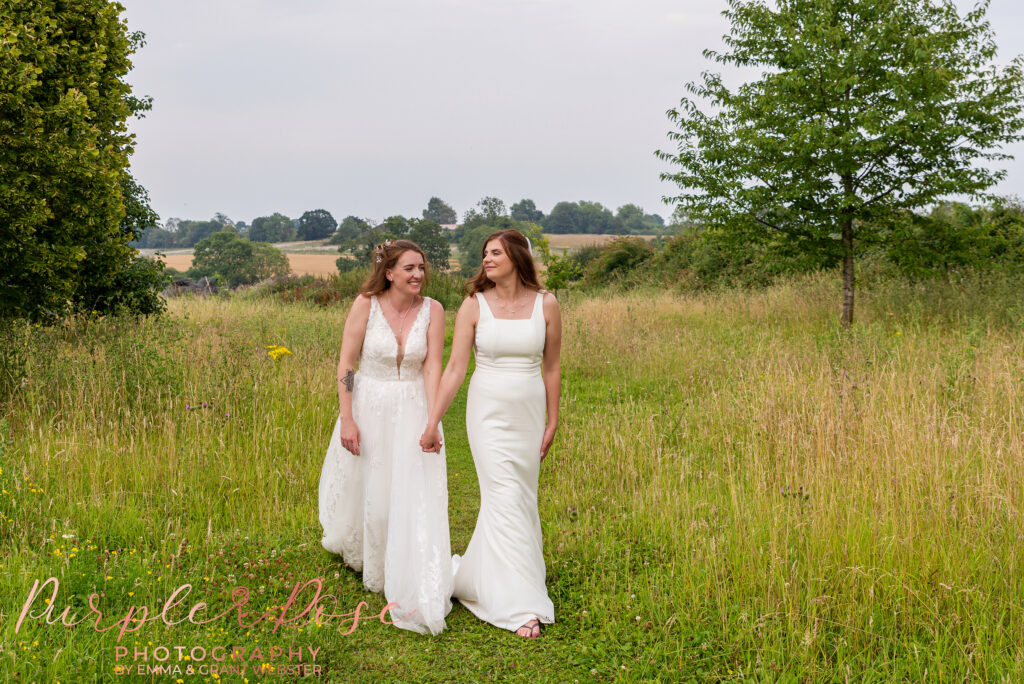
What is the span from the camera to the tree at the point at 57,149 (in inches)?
310

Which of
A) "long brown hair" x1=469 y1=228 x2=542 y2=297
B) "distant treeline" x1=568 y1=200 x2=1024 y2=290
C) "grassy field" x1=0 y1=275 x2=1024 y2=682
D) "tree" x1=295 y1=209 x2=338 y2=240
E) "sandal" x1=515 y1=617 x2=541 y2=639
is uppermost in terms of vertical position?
"tree" x1=295 y1=209 x2=338 y2=240

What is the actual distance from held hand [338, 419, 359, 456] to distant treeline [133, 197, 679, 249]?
6330cm

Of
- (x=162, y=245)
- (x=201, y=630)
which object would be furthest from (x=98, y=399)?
(x=162, y=245)

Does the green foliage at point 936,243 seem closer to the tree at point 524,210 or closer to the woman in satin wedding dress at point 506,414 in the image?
the woman in satin wedding dress at point 506,414

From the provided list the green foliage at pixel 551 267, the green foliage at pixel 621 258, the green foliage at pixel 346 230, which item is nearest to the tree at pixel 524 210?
the green foliage at pixel 346 230

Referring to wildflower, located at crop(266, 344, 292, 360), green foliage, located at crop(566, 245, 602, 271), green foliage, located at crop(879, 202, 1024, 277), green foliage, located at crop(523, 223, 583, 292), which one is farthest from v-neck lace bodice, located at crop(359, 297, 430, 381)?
green foliage, located at crop(566, 245, 602, 271)

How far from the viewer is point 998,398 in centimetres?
649

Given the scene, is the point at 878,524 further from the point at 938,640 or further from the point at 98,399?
the point at 98,399

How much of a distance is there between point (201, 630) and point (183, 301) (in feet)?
58.6

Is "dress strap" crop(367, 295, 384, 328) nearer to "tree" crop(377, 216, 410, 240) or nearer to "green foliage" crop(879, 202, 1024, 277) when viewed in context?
"green foliage" crop(879, 202, 1024, 277)

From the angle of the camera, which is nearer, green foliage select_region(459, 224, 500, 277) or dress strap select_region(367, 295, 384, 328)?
dress strap select_region(367, 295, 384, 328)

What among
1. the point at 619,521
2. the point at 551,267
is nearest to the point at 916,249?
the point at 619,521

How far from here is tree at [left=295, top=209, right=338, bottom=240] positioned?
9169 centimetres

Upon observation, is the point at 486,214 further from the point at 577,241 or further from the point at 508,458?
the point at 508,458
